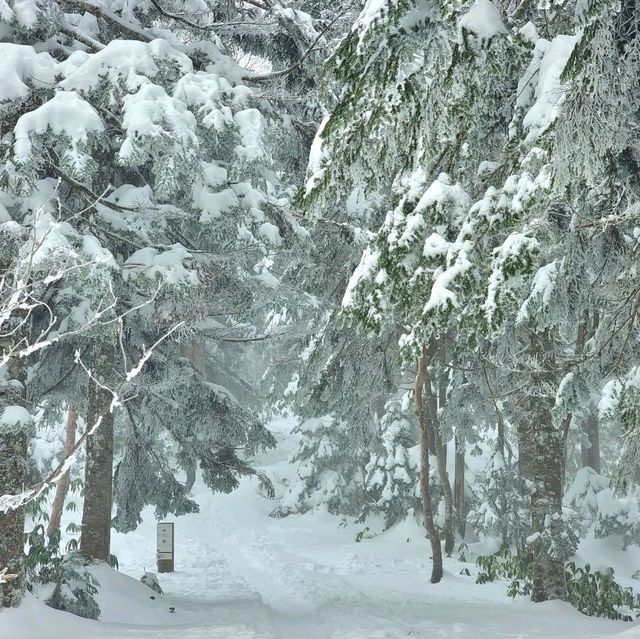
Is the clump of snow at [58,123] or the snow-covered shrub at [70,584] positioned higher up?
the clump of snow at [58,123]

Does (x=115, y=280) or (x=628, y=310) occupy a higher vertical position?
(x=115, y=280)

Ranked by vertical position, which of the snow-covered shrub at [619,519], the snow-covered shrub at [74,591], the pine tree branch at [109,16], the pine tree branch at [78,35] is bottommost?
the snow-covered shrub at [74,591]

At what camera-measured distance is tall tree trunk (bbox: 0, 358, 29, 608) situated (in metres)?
7.30

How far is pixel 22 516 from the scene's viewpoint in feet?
24.9

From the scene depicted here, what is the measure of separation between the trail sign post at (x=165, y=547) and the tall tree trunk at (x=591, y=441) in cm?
1362

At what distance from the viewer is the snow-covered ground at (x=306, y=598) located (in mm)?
7984

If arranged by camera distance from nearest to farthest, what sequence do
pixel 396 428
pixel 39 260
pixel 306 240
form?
pixel 39 260 → pixel 306 240 → pixel 396 428

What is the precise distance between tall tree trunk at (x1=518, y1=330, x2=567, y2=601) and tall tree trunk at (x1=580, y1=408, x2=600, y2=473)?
12.8 meters

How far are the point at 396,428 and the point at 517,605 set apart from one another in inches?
441

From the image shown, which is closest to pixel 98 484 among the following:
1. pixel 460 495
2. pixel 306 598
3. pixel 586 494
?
pixel 306 598

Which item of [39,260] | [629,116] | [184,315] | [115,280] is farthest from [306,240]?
[629,116]

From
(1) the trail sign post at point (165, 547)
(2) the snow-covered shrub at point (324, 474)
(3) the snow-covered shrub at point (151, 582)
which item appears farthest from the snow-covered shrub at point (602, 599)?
(2) the snow-covered shrub at point (324, 474)

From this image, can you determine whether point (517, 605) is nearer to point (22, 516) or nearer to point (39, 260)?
point (22, 516)

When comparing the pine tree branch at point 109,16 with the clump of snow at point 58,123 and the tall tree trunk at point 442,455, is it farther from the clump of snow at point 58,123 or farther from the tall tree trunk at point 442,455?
the tall tree trunk at point 442,455
